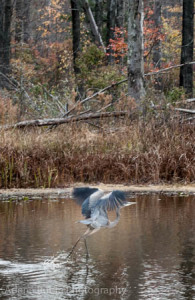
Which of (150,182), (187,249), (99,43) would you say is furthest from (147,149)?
(99,43)

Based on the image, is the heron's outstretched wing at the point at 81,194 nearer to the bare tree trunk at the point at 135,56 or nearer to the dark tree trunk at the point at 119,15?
the bare tree trunk at the point at 135,56

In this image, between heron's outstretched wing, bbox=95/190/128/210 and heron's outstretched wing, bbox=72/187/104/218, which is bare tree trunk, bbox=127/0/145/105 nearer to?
heron's outstretched wing, bbox=72/187/104/218

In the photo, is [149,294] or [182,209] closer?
[149,294]

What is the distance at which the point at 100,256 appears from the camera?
6.95m

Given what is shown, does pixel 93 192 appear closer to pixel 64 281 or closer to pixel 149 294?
pixel 64 281

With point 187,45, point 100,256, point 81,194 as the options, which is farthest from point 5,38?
point 100,256

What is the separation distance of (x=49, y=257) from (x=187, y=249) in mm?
1553

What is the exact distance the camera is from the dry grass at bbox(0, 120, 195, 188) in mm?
12164

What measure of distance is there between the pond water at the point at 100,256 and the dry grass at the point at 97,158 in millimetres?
2078

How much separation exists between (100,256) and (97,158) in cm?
554

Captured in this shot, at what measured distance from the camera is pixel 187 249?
7.18 metres

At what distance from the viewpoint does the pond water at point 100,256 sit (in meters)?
5.71

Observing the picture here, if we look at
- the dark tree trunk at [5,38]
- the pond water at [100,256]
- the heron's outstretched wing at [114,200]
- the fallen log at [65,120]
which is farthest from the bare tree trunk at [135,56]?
the dark tree trunk at [5,38]

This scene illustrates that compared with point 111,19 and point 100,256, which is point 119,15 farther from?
point 100,256
